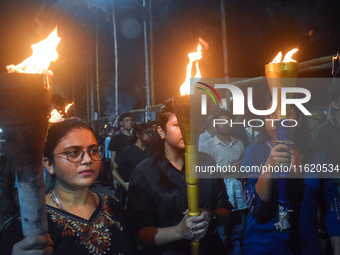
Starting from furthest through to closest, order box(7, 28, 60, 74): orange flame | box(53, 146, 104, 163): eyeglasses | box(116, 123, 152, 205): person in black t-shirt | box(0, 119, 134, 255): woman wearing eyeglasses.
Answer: box(116, 123, 152, 205): person in black t-shirt → box(53, 146, 104, 163): eyeglasses → box(0, 119, 134, 255): woman wearing eyeglasses → box(7, 28, 60, 74): orange flame

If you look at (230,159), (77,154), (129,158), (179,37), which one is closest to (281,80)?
(77,154)

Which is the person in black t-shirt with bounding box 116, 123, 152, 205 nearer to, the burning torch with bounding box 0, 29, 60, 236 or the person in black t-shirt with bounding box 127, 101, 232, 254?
the person in black t-shirt with bounding box 127, 101, 232, 254

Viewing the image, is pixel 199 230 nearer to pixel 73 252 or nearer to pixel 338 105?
pixel 73 252

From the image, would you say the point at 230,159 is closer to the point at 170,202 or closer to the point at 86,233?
the point at 170,202


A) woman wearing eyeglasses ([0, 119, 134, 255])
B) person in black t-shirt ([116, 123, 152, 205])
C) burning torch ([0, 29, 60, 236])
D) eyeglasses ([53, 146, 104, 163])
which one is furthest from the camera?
person in black t-shirt ([116, 123, 152, 205])

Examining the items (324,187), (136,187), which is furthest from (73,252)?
(324,187)

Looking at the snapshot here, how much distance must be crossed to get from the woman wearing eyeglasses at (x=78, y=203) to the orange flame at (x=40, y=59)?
2.18 ft

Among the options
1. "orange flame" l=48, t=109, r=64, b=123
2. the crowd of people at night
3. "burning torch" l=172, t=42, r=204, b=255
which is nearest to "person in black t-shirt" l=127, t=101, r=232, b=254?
the crowd of people at night

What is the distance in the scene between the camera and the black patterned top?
152cm

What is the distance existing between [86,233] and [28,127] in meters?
1.01

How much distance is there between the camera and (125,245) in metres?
1.81

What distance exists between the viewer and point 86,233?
170 centimetres

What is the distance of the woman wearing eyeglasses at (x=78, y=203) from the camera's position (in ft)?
5.39

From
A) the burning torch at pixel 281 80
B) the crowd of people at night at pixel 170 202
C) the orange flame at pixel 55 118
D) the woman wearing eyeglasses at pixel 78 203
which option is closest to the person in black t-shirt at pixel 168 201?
the crowd of people at night at pixel 170 202
